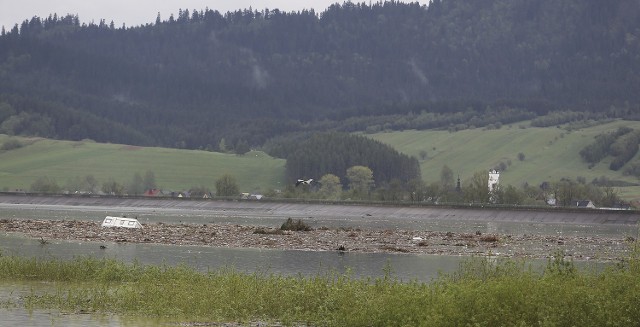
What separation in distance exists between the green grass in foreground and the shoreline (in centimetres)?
3008

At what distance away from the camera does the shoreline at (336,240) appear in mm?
81438

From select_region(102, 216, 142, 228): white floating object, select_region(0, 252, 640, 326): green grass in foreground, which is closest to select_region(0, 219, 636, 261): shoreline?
select_region(102, 216, 142, 228): white floating object

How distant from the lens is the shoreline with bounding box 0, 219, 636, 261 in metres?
81.4

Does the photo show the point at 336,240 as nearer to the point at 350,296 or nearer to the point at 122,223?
the point at 122,223

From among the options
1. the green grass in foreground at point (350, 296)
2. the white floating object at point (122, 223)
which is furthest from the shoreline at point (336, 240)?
the green grass in foreground at point (350, 296)

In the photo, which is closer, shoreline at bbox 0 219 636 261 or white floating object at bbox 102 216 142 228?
shoreline at bbox 0 219 636 261

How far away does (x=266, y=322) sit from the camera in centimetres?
3825

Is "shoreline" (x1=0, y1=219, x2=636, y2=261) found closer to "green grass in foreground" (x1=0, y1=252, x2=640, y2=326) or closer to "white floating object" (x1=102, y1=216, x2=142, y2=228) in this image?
"white floating object" (x1=102, y1=216, x2=142, y2=228)

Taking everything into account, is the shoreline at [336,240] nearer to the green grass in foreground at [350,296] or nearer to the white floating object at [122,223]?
the white floating object at [122,223]

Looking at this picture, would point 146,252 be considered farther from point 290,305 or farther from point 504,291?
point 504,291

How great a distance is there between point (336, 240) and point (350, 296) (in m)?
53.2

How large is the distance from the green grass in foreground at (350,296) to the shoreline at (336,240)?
30082mm

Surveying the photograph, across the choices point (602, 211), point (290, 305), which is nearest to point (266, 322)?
point (290, 305)

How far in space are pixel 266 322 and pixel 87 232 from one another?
2331 inches
